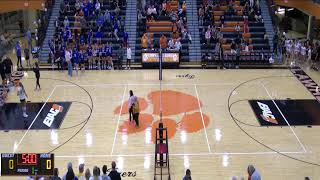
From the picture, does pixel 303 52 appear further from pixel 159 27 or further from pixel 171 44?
pixel 159 27

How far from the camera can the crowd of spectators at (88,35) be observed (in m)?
28.8

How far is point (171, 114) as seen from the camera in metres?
21.8

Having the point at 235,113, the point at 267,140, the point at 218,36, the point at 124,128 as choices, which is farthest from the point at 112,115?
the point at 218,36

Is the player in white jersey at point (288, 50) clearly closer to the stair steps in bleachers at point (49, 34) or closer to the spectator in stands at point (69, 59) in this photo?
the spectator in stands at point (69, 59)

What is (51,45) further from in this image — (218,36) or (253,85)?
(253,85)

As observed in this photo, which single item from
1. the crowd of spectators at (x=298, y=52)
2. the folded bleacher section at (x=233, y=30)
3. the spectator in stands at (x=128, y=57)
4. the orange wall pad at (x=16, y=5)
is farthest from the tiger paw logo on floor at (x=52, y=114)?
the crowd of spectators at (x=298, y=52)

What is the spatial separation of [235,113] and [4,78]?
13221 millimetres

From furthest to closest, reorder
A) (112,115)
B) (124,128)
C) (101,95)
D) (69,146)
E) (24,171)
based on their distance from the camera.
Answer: (101,95), (112,115), (124,128), (69,146), (24,171)

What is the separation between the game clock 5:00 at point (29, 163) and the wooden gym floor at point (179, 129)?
3810 millimetres

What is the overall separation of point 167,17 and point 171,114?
41.0 feet

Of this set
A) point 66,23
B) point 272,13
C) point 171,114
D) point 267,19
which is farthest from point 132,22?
point 171,114

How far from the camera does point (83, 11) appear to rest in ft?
107

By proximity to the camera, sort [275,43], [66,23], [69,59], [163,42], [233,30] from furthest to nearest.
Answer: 1. [233,30]
2. [66,23]
3. [275,43]
4. [163,42]
5. [69,59]

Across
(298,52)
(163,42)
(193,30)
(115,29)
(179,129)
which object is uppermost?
(115,29)
